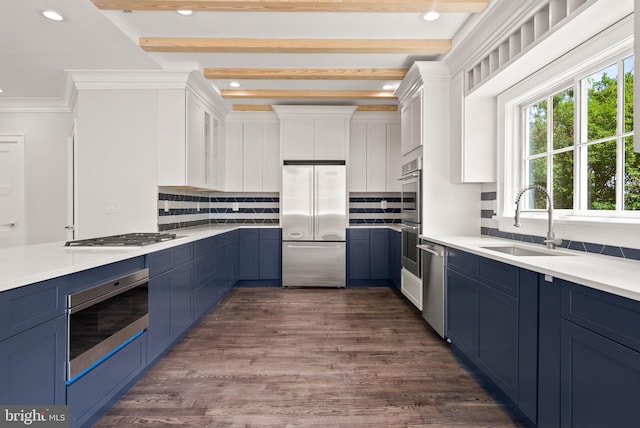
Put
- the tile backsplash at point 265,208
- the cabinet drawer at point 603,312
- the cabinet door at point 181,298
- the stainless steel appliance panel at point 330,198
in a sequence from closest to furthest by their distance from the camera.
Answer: the cabinet drawer at point 603,312 → the cabinet door at point 181,298 → the stainless steel appliance panel at point 330,198 → the tile backsplash at point 265,208

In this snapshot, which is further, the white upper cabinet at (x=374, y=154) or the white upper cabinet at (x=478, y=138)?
the white upper cabinet at (x=374, y=154)

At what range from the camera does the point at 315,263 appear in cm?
491

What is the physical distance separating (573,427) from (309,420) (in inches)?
46.8

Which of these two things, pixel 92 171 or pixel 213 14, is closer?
pixel 213 14

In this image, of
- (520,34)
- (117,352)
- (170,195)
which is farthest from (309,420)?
(170,195)

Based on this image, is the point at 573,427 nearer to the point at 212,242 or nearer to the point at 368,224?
the point at 212,242

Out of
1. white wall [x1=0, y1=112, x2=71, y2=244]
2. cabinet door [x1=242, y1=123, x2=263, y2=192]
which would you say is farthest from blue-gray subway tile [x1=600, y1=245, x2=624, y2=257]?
white wall [x1=0, y1=112, x2=71, y2=244]

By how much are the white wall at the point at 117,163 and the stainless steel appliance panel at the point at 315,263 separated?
187 cm

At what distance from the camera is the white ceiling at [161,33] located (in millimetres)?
2602

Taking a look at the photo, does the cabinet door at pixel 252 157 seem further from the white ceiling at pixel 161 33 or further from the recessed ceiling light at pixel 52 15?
the recessed ceiling light at pixel 52 15

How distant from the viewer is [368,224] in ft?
18.1

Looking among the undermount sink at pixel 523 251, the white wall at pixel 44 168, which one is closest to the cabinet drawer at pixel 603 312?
the undermount sink at pixel 523 251

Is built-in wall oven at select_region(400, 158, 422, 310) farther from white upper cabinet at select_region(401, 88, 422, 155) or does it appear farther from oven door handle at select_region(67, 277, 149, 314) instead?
oven door handle at select_region(67, 277, 149, 314)

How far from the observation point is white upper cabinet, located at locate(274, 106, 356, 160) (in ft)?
16.4
